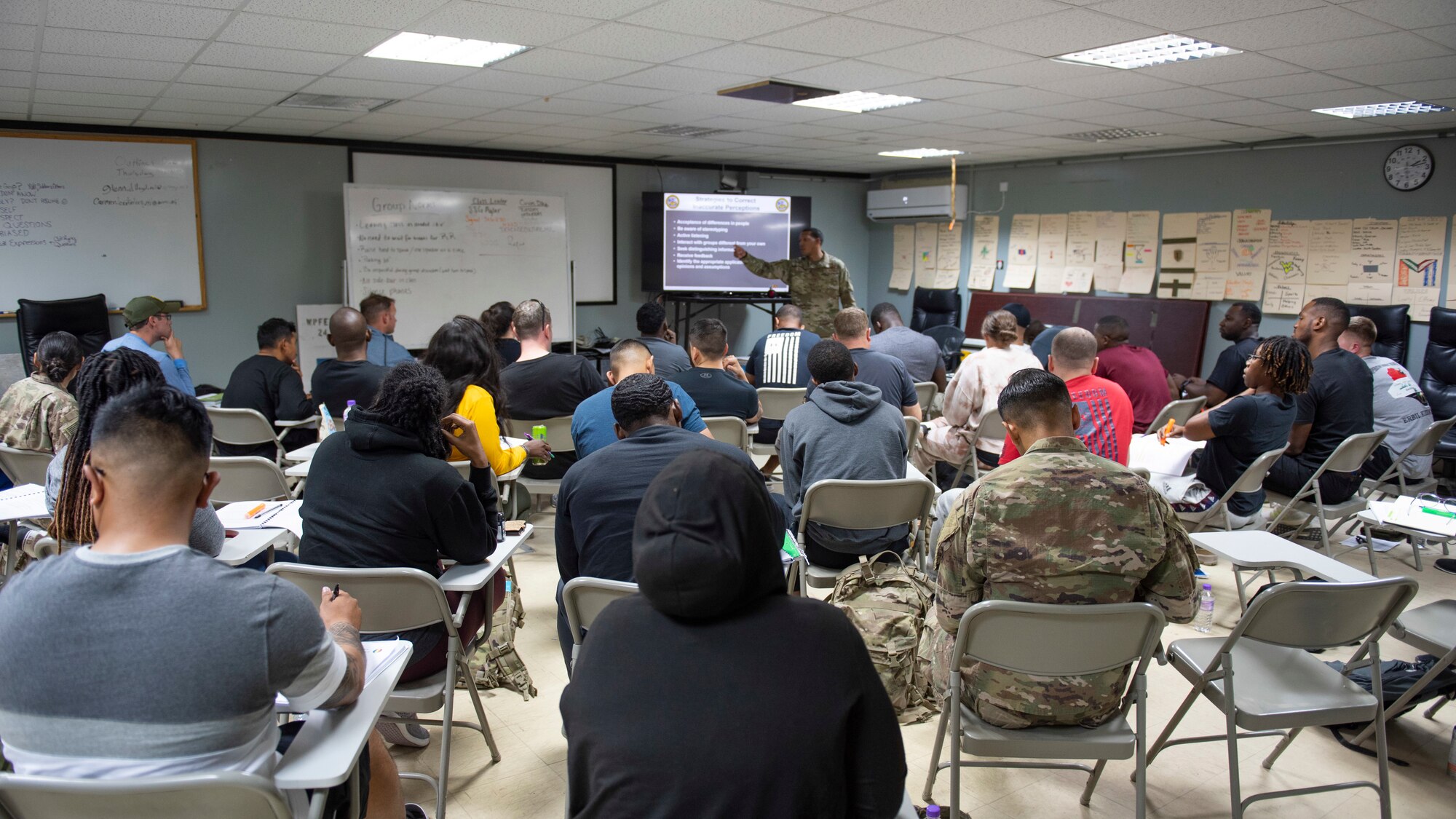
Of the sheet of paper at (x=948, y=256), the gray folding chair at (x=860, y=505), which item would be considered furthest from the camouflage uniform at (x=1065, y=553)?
the sheet of paper at (x=948, y=256)

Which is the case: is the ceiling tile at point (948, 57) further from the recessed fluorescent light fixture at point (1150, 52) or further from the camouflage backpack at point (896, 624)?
the camouflage backpack at point (896, 624)

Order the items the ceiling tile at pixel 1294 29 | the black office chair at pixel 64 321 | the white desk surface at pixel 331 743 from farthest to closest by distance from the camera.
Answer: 1. the black office chair at pixel 64 321
2. the ceiling tile at pixel 1294 29
3. the white desk surface at pixel 331 743

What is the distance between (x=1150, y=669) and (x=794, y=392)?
2309 millimetres

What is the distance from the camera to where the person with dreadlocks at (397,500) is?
2.17 m

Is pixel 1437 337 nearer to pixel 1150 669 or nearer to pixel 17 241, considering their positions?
Result: pixel 1150 669

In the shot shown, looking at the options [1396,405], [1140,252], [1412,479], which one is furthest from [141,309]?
[1140,252]

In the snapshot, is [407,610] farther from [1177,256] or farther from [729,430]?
[1177,256]

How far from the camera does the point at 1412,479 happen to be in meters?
5.33

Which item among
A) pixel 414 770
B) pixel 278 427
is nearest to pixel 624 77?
pixel 278 427

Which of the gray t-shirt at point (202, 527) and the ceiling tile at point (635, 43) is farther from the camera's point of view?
the ceiling tile at point (635, 43)

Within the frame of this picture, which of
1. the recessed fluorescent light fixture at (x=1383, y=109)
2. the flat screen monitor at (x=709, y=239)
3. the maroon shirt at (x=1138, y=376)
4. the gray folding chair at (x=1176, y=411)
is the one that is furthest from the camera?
the flat screen monitor at (x=709, y=239)

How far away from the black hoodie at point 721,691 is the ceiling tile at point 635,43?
9.64ft

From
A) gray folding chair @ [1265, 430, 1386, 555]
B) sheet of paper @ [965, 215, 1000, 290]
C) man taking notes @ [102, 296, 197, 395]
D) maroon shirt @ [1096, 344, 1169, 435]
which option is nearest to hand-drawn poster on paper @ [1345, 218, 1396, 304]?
maroon shirt @ [1096, 344, 1169, 435]

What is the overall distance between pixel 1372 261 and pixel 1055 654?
21.2 ft
